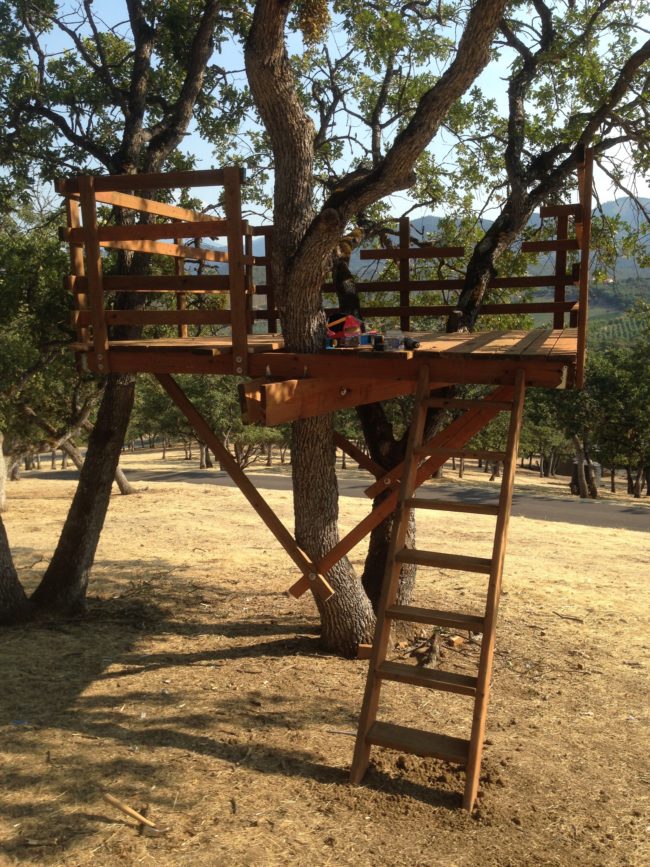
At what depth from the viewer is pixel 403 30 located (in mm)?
7758

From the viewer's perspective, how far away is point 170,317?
213 inches

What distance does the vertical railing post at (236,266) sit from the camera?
195 inches

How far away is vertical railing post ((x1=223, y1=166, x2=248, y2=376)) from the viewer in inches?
195

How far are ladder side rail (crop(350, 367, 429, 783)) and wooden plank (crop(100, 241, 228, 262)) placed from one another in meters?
2.97

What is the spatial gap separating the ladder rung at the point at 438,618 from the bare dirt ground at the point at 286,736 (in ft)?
3.27

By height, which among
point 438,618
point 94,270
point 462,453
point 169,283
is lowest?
point 438,618

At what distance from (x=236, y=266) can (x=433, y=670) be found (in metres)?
3.01

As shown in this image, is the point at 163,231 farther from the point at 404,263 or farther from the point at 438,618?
the point at 404,263

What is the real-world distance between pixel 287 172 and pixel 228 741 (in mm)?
4490

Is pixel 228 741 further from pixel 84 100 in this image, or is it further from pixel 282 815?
pixel 84 100

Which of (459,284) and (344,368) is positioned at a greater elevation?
(459,284)

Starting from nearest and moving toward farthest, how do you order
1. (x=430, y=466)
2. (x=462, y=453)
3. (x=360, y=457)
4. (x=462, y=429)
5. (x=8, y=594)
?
(x=462, y=453) < (x=430, y=466) < (x=462, y=429) < (x=8, y=594) < (x=360, y=457)

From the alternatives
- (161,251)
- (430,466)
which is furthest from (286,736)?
(161,251)

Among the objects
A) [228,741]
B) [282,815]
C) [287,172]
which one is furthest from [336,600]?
[287,172]
